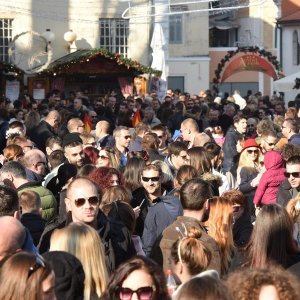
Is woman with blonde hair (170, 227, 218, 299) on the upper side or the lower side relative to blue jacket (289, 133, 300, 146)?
lower

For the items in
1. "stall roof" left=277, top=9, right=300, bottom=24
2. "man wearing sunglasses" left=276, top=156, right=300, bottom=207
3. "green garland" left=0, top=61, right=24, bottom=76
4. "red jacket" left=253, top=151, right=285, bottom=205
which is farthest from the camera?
"stall roof" left=277, top=9, right=300, bottom=24

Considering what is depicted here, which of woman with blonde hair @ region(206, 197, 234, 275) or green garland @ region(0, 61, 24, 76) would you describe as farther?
green garland @ region(0, 61, 24, 76)

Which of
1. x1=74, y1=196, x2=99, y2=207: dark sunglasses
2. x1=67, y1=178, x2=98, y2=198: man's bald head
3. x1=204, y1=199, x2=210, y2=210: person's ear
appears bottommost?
x1=204, y1=199, x2=210, y2=210: person's ear

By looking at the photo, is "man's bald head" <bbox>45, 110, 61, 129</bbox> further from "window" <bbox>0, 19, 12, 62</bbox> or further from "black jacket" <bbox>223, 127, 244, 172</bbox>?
"window" <bbox>0, 19, 12, 62</bbox>

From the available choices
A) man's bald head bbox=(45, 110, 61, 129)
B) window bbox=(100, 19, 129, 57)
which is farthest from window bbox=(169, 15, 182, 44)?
man's bald head bbox=(45, 110, 61, 129)

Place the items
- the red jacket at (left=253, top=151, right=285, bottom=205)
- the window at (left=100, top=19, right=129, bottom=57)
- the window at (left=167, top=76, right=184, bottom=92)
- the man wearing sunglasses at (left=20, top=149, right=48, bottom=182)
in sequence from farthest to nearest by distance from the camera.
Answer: the window at (left=167, top=76, right=184, bottom=92) → the window at (left=100, top=19, right=129, bottom=57) → the red jacket at (left=253, top=151, right=285, bottom=205) → the man wearing sunglasses at (left=20, top=149, right=48, bottom=182)

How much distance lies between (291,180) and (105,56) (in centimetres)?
2652

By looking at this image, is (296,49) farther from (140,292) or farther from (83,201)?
(140,292)

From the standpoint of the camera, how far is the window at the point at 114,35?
44.3 metres

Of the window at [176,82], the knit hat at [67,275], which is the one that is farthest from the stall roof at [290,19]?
the knit hat at [67,275]

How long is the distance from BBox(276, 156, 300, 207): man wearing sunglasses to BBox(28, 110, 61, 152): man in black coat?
686 centimetres

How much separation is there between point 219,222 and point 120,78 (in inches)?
1238

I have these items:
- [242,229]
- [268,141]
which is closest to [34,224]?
[242,229]

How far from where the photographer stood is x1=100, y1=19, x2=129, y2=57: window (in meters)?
44.3
